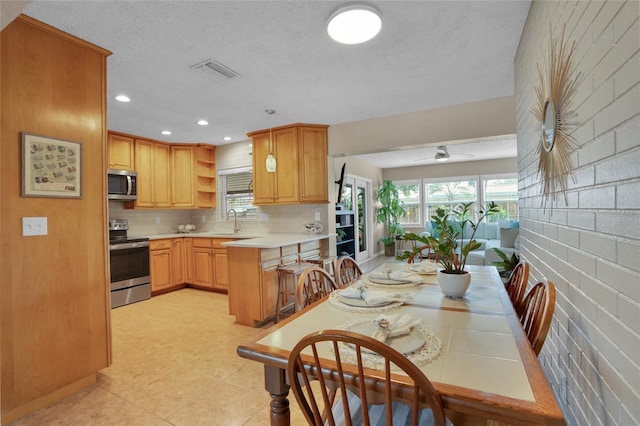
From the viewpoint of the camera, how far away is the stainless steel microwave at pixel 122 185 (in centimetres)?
415

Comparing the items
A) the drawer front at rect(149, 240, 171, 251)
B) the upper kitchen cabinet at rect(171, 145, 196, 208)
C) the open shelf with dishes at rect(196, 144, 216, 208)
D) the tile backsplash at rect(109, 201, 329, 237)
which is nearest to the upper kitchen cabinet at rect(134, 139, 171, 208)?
the upper kitchen cabinet at rect(171, 145, 196, 208)

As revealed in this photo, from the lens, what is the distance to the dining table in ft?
2.45

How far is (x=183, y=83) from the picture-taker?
2777 mm

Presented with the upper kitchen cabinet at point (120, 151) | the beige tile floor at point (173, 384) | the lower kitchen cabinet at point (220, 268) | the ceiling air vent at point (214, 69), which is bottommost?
the beige tile floor at point (173, 384)

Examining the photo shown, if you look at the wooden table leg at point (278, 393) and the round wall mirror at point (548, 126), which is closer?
the wooden table leg at point (278, 393)

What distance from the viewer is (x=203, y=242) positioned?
4.75 meters

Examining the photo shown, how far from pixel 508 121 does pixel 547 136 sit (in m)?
1.93

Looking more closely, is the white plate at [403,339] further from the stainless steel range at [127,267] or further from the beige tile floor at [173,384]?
the stainless steel range at [127,267]

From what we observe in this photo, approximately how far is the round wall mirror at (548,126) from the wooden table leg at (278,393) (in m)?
1.60

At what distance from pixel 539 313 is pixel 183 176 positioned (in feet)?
16.5

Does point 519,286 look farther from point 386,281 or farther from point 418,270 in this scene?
point 386,281

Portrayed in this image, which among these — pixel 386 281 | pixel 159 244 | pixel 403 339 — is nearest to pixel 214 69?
pixel 386 281

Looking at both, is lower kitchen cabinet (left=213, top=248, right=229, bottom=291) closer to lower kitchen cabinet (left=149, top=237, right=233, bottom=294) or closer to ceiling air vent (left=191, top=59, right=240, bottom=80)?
lower kitchen cabinet (left=149, top=237, right=233, bottom=294)

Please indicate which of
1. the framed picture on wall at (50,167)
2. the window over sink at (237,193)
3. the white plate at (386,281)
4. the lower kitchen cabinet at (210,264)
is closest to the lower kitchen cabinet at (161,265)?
the lower kitchen cabinet at (210,264)
